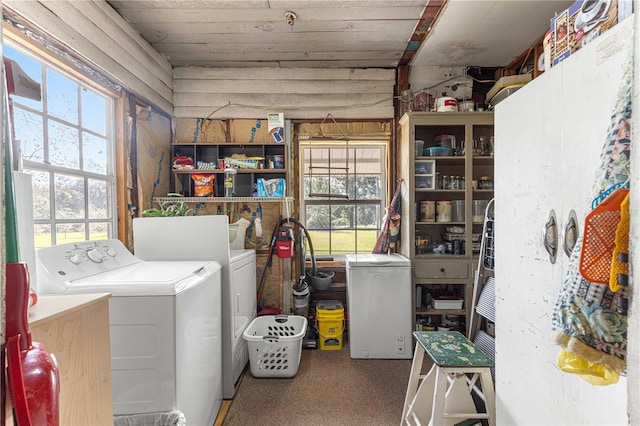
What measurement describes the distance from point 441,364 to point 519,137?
1105 mm

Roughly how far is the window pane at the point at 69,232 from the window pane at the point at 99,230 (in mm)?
77

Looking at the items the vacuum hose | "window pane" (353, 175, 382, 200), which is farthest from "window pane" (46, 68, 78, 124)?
"window pane" (353, 175, 382, 200)

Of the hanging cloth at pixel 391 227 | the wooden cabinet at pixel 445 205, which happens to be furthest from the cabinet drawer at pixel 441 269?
the hanging cloth at pixel 391 227

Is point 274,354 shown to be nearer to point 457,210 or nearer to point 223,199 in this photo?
point 223,199

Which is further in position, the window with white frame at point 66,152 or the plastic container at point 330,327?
the plastic container at point 330,327

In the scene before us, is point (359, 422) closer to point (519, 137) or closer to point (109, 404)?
point (109, 404)

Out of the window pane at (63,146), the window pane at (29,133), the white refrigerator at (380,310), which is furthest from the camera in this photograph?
the white refrigerator at (380,310)

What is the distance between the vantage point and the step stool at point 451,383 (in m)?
1.40

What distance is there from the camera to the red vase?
0.36m

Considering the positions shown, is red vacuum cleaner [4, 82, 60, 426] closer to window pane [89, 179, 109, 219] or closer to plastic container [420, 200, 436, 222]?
window pane [89, 179, 109, 219]

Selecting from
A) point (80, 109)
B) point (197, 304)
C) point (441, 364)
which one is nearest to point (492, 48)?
point (441, 364)

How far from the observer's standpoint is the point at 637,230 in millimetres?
389

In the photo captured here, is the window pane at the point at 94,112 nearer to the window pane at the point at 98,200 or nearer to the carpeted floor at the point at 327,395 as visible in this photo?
the window pane at the point at 98,200

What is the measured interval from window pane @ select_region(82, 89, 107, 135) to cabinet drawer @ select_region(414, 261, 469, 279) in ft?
9.28
